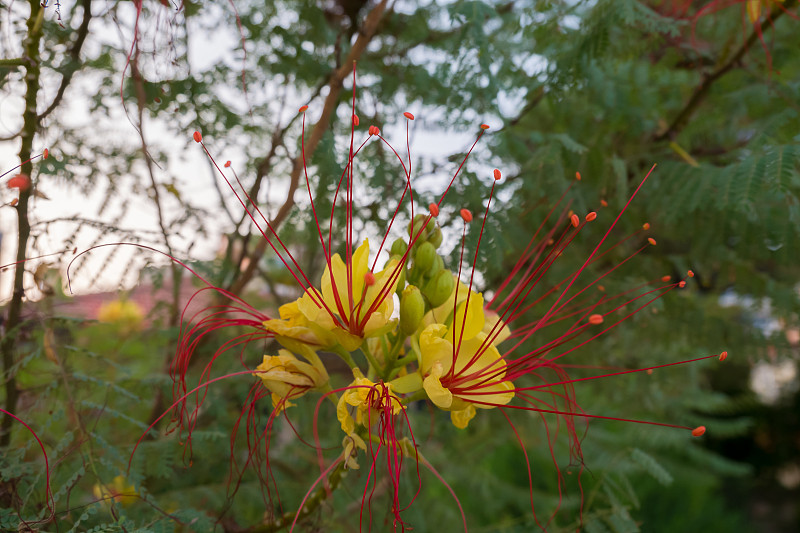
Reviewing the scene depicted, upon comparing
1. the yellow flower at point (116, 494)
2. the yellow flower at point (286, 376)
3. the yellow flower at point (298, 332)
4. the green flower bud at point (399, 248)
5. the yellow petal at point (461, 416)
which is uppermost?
the green flower bud at point (399, 248)

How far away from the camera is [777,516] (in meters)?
4.33

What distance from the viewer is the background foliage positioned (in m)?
0.81

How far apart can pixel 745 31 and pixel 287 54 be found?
3.01ft

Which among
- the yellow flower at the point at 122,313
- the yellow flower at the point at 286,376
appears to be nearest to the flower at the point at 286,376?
the yellow flower at the point at 286,376

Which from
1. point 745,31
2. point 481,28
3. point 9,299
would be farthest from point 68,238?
point 745,31

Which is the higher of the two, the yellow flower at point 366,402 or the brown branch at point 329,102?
the brown branch at point 329,102

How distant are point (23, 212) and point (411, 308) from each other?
1.76 feet

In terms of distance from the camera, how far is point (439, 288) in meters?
0.65

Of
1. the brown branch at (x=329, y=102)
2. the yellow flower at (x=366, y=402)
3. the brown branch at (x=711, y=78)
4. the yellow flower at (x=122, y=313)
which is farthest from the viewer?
the yellow flower at (x=122, y=313)

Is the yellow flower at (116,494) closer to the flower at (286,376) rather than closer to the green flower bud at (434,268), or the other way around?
the flower at (286,376)

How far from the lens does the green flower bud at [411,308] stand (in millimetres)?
609

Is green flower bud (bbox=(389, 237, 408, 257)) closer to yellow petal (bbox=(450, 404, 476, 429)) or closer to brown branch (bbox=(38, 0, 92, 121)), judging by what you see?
yellow petal (bbox=(450, 404, 476, 429))

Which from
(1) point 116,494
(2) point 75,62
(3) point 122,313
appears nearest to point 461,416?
(1) point 116,494

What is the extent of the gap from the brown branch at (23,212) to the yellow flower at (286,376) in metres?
0.33
